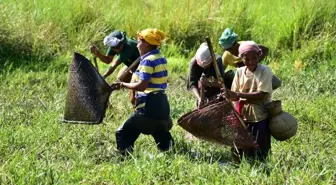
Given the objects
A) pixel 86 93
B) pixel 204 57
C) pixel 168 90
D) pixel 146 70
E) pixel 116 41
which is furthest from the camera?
pixel 168 90

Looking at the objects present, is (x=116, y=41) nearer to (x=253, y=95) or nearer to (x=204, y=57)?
(x=204, y=57)

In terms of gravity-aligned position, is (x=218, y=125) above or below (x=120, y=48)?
below

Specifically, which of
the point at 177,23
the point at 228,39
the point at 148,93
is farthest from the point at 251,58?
the point at 177,23

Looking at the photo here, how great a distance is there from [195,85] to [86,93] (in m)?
1.03

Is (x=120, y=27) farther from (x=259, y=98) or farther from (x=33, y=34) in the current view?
(x=259, y=98)

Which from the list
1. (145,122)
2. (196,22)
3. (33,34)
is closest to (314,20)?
(196,22)

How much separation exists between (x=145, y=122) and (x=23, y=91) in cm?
300

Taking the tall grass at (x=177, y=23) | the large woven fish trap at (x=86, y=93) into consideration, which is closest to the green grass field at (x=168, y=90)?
→ the tall grass at (x=177, y=23)

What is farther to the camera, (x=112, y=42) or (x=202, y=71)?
(x=112, y=42)

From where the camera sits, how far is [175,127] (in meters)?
7.25

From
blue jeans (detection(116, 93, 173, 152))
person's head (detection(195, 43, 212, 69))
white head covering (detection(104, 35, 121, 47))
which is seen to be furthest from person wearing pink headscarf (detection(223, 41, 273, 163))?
white head covering (detection(104, 35, 121, 47))

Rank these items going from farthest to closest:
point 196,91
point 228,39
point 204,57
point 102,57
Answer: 1. point 102,57
2. point 196,91
3. point 204,57
4. point 228,39

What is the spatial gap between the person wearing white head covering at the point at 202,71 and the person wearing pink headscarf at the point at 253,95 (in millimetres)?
686

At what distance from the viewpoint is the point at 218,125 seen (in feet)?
18.5
